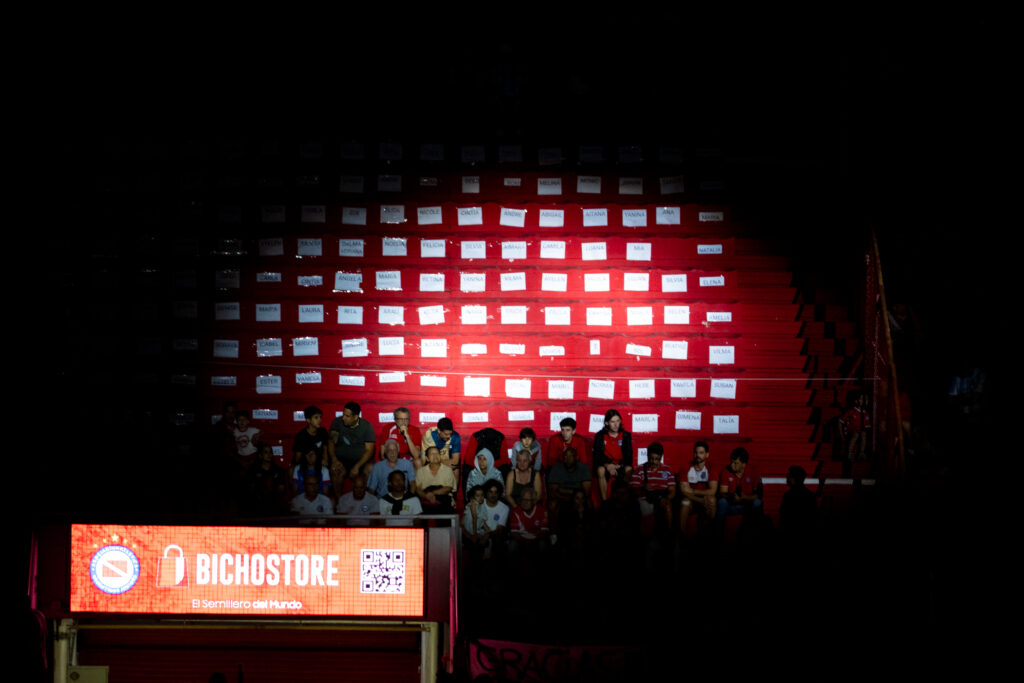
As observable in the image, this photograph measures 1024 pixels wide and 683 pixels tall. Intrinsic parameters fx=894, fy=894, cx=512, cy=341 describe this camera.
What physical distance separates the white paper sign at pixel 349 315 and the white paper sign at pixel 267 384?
1087 millimetres

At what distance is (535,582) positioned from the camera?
8.12 meters

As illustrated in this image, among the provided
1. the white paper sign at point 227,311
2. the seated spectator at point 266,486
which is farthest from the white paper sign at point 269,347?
the seated spectator at point 266,486

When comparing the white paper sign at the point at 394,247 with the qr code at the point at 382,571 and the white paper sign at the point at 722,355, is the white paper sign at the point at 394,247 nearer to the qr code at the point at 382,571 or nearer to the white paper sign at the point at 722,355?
the white paper sign at the point at 722,355

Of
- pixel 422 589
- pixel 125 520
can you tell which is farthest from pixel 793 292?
pixel 125 520

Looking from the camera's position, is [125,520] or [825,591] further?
[825,591]

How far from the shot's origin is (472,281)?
1132 cm

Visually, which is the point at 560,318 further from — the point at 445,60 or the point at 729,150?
the point at 445,60

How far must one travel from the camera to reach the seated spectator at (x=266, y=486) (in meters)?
9.14

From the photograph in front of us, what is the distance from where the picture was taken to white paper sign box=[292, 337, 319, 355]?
1120 cm

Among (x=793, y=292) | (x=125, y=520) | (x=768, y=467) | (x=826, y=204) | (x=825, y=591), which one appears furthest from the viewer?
(x=826, y=204)

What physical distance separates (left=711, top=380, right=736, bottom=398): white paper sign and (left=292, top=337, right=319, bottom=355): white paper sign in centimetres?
492

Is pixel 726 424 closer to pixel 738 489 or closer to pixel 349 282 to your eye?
pixel 738 489

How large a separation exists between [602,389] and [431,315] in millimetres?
2325

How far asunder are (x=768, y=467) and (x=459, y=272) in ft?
14.6
